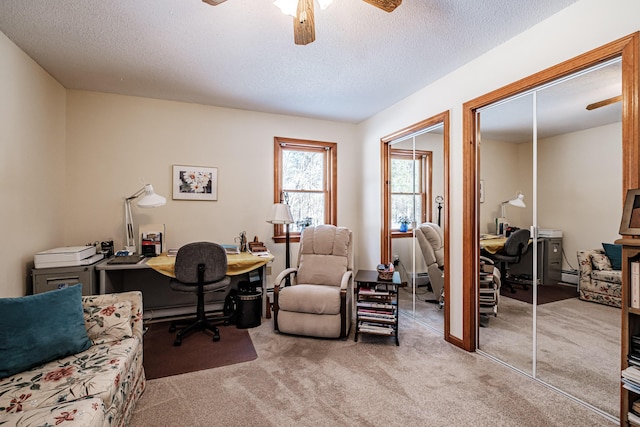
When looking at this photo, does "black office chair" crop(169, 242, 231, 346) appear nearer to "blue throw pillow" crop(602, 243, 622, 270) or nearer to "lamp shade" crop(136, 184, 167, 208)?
"lamp shade" crop(136, 184, 167, 208)

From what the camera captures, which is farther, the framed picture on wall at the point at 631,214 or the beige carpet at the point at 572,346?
the beige carpet at the point at 572,346

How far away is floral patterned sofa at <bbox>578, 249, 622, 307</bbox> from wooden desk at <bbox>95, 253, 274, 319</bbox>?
2.68 meters

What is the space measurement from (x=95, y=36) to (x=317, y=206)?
3.03 meters

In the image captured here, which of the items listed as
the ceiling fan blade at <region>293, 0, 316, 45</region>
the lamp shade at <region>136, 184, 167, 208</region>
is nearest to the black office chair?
the lamp shade at <region>136, 184, 167, 208</region>

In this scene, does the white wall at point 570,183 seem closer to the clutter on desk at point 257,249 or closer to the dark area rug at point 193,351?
the clutter on desk at point 257,249

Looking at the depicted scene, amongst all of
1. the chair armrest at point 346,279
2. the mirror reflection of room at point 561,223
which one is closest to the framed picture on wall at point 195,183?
the chair armrest at point 346,279

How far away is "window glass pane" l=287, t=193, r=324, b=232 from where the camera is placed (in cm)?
430

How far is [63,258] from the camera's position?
2605mm

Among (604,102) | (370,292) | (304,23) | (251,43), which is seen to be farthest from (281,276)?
(604,102)

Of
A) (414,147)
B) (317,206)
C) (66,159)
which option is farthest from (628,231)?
(66,159)

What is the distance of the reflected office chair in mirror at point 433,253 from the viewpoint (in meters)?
3.21

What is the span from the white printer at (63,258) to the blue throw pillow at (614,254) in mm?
4074

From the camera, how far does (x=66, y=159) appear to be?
10.6ft

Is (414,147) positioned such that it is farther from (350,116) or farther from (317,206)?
(317,206)
